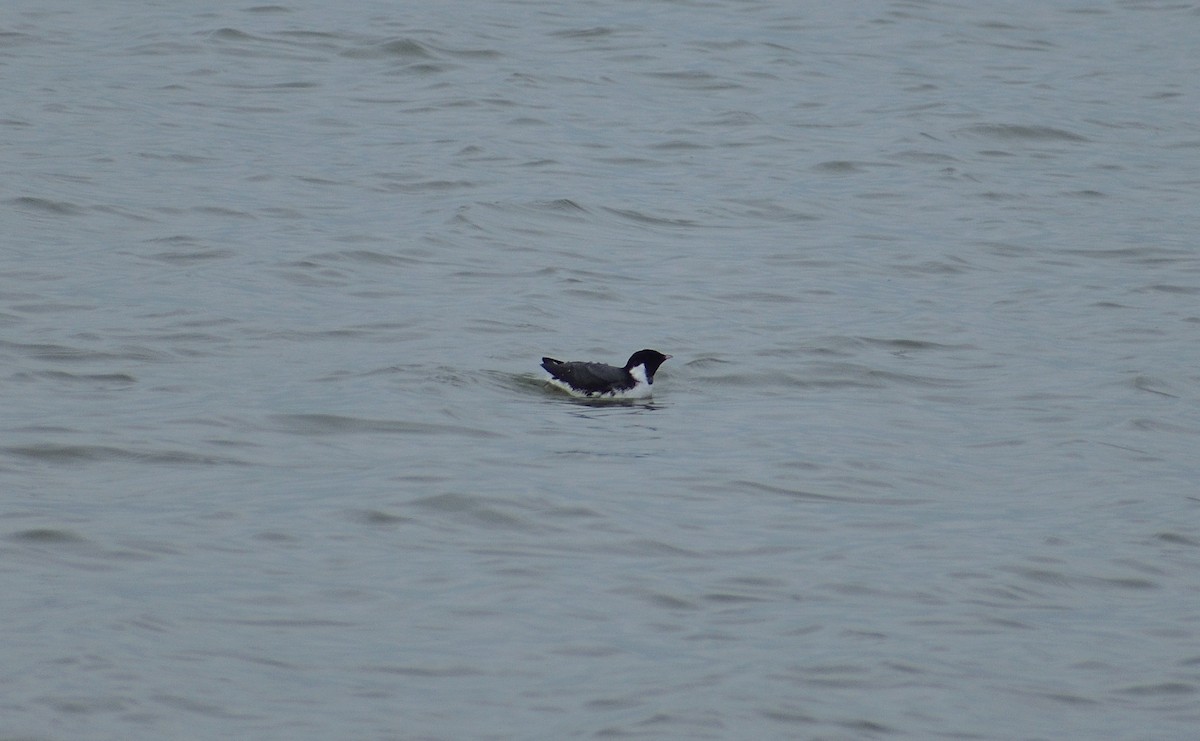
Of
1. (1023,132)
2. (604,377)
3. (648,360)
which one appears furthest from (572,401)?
(1023,132)

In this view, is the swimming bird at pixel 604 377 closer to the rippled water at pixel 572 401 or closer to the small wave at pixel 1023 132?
the rippled water at pixel 572 401

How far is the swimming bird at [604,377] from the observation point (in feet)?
43.6

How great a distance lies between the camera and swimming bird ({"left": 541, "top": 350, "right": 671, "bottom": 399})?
13281 millimetres

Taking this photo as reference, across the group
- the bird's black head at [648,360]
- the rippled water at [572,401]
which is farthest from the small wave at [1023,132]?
the bird's black head at [648,360]

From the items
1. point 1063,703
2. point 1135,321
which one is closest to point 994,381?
point 1135,321

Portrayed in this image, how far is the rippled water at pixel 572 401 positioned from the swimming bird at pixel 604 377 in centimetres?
20

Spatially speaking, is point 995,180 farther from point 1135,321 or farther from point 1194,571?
point 1194,571

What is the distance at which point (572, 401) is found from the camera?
13398mm

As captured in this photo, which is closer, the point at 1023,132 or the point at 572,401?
the point at 572,401

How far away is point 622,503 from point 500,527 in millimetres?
927

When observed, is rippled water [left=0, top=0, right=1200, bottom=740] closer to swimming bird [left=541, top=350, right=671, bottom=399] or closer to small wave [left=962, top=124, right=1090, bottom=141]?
small wave [left=962, top=124, right=1090, bottom=141]

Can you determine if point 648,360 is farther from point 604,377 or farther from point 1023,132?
point 1023,132

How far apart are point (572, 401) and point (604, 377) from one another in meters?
0.32

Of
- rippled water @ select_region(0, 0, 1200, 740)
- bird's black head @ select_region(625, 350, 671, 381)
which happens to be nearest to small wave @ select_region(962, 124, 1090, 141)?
rippled water @ select_region(0, 0, 1200, 740)
